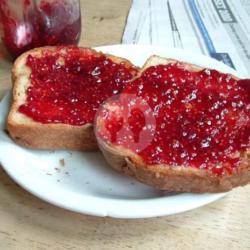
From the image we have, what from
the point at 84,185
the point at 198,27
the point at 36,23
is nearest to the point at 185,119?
the point at 84,185

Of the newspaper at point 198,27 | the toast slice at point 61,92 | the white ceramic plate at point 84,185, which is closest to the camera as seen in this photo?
the white ceramic plate at point 84,185

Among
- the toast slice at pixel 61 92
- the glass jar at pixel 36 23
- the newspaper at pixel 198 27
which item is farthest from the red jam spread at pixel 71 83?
the newspaper at pixel 198 27

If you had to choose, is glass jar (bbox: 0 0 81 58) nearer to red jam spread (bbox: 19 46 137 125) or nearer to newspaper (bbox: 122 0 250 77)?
red jam spread (bbox: 19 46 137 125)

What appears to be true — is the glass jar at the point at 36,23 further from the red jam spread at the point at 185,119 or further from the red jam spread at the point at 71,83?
the red jam spread at the point at 185,119

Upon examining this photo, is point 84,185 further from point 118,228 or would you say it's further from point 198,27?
point 198,27

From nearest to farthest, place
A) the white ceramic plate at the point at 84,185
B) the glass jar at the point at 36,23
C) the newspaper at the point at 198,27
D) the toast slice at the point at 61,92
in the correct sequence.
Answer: the white ceramic plate at the point at 84,185 → the toast slice at the point at 61,92 → the glass jar at the point at 36,23 → the newspaper at the point at 198,27

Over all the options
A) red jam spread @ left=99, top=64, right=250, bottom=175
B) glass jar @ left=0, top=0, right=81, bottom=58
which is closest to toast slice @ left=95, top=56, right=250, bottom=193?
red jam spread @ left=99, top=64, right=250, bottom=175
